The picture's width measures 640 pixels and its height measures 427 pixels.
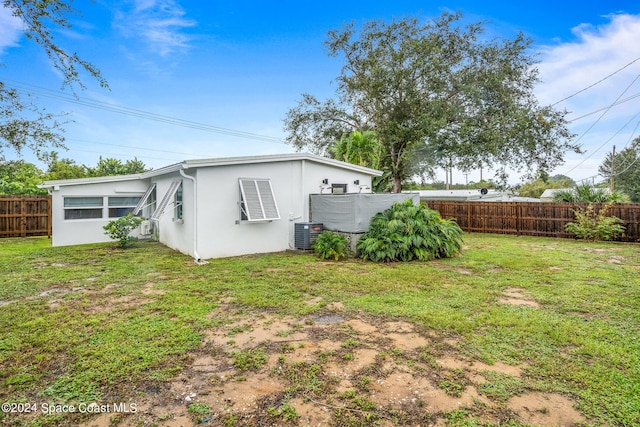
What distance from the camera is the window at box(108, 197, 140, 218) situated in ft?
37.4

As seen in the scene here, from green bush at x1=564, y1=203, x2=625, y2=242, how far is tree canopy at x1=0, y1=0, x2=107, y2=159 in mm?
14434

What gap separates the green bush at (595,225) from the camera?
1097cm

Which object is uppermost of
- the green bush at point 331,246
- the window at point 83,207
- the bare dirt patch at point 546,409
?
the window at point 83,207

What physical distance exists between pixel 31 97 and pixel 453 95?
16.0m

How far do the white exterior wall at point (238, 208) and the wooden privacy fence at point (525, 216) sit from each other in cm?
775

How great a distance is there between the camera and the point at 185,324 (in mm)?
3918

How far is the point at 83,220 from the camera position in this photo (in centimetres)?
1087

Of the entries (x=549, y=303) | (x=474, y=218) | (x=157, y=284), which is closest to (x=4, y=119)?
(x=157, y=284)

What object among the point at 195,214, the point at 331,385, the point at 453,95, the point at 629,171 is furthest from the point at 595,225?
the point at 629,171

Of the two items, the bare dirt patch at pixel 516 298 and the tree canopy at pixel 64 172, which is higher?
the tree canopy at pixel 64 172

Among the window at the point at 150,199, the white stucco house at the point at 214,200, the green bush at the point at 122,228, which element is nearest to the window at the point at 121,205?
the white stucco house at the point at 214,200

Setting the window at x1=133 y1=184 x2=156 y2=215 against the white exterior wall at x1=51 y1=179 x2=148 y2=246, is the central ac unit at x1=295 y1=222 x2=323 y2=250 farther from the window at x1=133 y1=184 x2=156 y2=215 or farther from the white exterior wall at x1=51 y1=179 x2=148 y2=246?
the white exterior wall at x1=51 y1=179 x2=148 y2=246

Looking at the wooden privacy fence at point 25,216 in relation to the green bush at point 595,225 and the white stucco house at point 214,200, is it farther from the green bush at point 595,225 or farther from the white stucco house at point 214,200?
the green bush at point 595,225

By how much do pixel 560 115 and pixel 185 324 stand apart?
18202mm
